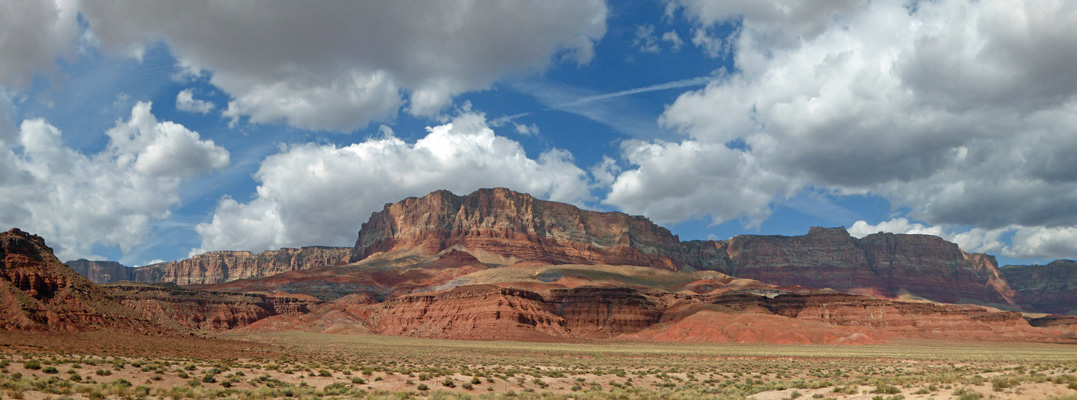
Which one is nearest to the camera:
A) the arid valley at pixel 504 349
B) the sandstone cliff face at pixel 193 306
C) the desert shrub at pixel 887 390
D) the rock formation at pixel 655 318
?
the desert shrub at pixel 887 390

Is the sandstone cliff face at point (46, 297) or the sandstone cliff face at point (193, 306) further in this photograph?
the sandstone cliff face at point (193, 306)

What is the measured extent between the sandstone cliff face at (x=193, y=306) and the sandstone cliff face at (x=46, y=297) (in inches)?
3642

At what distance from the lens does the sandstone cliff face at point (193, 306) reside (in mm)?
169375

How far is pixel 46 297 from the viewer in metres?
68.8

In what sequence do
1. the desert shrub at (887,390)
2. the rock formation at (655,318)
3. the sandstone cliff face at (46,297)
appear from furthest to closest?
1. the rock formation at (655,318)
2. the sandstone cliff face at (46,297)
3. the desert shrub at (887,390)

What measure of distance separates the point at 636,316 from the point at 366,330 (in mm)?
63034

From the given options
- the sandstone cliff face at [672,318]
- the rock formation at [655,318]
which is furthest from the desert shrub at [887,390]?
the rock formation at [655,318]

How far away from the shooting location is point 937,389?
29.9 meters

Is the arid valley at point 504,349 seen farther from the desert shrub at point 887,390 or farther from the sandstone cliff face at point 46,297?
the sandstone cliff face at point 46,297

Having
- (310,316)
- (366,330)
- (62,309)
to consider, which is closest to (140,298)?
(310,316)

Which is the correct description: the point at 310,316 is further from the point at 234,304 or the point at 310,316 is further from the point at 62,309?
the point at 62,309

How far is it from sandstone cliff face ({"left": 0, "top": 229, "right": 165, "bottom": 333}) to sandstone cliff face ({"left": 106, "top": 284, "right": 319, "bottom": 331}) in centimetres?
9250

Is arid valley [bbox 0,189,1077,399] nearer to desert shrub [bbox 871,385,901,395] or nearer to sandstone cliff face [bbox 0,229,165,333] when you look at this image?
desert shrub [bbox 871,385,901,395]

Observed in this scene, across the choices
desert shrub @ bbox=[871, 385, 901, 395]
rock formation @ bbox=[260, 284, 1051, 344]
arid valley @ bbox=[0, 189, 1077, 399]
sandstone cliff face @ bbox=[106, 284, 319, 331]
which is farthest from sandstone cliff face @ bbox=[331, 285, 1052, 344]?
desert shrub @ bbox=[871, 385, 901, 395]
